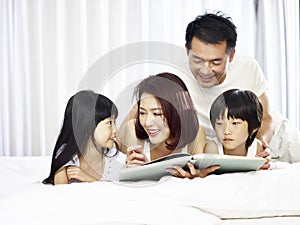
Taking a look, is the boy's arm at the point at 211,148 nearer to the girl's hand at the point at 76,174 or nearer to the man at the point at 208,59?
the man at the point at 208,59

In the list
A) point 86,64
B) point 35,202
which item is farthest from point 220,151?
point 86,64

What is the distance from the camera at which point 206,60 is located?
1.64 m

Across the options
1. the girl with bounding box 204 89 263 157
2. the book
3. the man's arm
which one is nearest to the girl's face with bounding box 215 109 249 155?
the girl with bounding box 204 89 263 157

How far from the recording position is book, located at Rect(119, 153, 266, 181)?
3.90ft

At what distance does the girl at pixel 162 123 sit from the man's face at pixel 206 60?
13.9 inches

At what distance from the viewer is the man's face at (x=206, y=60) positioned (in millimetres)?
1633

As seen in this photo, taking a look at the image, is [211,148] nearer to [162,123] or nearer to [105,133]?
[162,123]

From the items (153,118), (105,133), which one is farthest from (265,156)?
(105,133)

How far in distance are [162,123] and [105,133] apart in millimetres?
155

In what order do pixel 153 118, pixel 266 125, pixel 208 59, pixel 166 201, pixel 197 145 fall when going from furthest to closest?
pixel 266 125, pixel 208 59, pixel 197 145, pixel 153 118, pixel 166 201

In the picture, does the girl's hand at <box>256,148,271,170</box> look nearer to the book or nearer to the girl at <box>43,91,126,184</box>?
the book

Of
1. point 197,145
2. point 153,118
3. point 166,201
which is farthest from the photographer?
point 197,145

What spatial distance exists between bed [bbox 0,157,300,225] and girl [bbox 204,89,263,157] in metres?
0.16

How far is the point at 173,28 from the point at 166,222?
207cm
